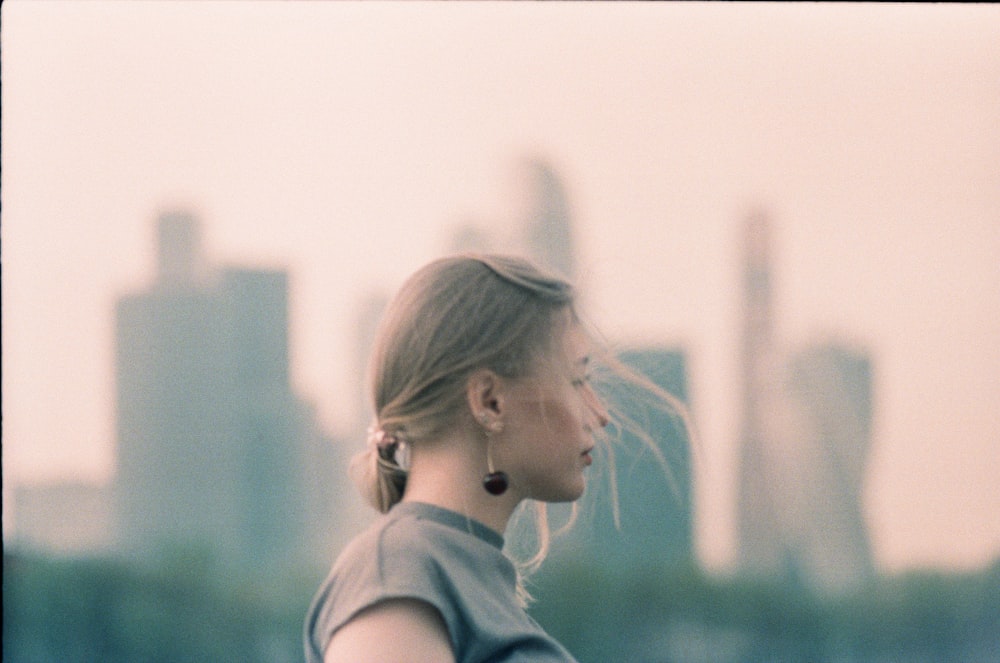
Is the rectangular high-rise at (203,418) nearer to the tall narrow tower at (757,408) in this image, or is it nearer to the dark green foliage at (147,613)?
the dark green foliage at (147,613)

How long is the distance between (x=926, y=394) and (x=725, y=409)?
0.49 m

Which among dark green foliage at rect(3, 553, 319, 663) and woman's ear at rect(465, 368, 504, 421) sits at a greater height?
woman's ear at rect(465, 368, 504, 421)

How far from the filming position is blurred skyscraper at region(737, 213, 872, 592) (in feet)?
7.55

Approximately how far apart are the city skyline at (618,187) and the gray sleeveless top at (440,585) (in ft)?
4.63

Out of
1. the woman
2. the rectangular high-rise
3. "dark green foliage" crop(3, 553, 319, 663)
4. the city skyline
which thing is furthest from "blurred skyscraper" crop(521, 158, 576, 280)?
the woman

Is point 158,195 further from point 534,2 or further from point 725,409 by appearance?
point 725,409

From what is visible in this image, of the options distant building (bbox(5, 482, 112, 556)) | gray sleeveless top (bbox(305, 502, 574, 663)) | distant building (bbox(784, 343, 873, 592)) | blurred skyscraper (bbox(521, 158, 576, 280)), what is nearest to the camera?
gray sleeveless top (bbox(305, 502, 574, 663))

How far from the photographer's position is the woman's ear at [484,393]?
0.67m

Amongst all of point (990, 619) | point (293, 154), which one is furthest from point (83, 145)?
point (990, 619)

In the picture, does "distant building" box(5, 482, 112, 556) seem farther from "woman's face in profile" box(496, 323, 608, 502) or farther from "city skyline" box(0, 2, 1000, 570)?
"woman's face in profile" box(496, 323, 608, 502)

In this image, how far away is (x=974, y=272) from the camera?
2.43 meters

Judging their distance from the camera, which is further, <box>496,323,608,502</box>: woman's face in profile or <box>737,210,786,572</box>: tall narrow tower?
<box>737,210,786,572</box>: tall narrow tower

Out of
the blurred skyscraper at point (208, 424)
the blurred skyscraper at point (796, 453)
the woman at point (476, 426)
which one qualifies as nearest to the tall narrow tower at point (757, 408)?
the blurred skyscraper at point (796, 453)

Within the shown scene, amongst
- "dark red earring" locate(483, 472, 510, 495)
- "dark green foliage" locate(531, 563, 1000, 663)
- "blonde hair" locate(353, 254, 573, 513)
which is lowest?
"dark green foliage" locate(531, 563, 1000, 663)
